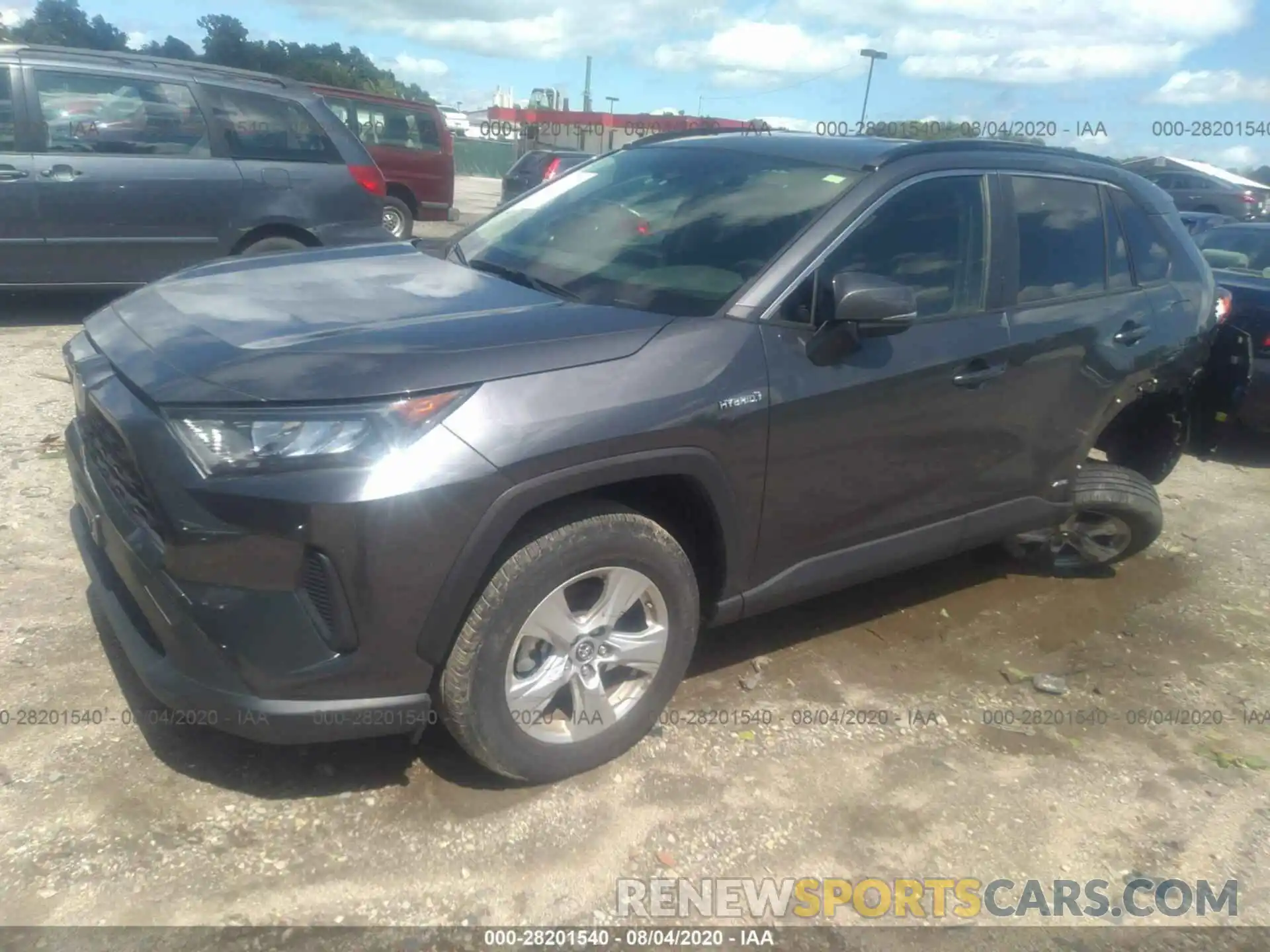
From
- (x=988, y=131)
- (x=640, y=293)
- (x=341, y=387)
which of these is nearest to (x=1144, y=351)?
(x=640, y=293)

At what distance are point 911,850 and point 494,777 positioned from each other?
1.20 meters

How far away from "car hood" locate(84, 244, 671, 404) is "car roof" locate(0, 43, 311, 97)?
4855 mm

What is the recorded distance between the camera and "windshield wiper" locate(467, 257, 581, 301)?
3.20 m

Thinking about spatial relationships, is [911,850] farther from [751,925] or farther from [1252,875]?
[1252,875]

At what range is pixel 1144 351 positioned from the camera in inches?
Result: 165

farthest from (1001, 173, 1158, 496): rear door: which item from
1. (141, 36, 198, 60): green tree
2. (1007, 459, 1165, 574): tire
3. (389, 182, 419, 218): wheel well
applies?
(141, 36, 198, 60): green tree

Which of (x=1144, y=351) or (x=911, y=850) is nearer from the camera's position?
(x=911, y=850)

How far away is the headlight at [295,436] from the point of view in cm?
233

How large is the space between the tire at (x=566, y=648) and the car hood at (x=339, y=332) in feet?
1.56

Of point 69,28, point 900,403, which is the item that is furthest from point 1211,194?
point 69,28

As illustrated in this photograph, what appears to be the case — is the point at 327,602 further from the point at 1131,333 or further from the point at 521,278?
the point at 1131,333

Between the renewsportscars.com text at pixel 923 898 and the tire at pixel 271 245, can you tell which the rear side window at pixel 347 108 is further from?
the renewsportscars.com text at pixel 923 898

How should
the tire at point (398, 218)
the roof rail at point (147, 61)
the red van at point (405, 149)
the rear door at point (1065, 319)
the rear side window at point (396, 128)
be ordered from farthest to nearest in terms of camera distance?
the rear side window at point (396, 128) < the red van at point (405, 149) < the tire at point (398, 218) < the roof rail at point (147, 61) < the rear door at point (1065, 319)

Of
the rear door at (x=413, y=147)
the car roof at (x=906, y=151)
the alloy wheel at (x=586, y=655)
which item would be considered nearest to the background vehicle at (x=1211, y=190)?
the rear door at (x=413, y=147)
